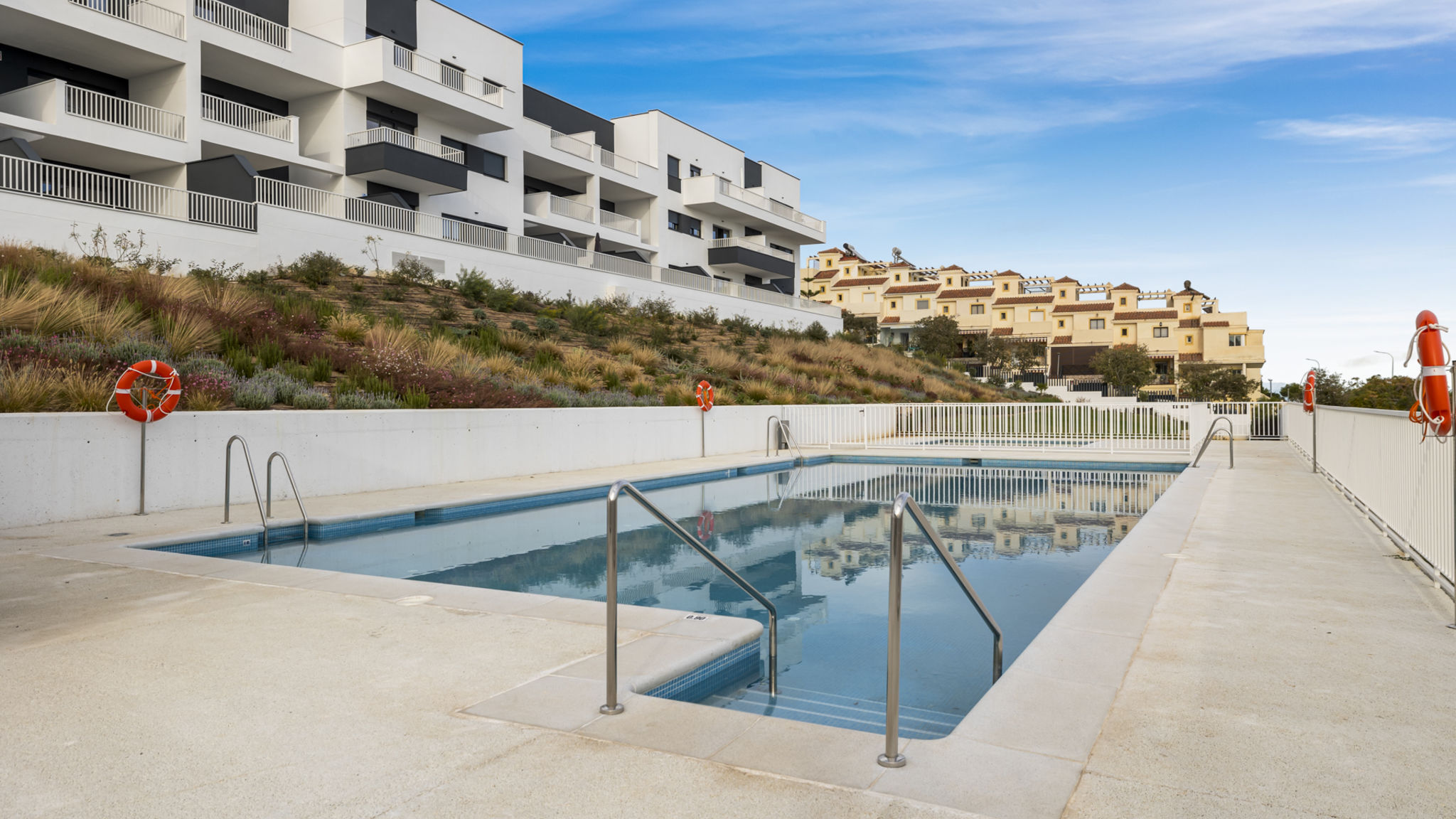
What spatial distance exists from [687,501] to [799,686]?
717cm

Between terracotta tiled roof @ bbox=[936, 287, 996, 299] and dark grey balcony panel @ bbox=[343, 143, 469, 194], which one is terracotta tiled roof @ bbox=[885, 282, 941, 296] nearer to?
terracotta tiled roof @ bbox=[936, 287, 996, 299]

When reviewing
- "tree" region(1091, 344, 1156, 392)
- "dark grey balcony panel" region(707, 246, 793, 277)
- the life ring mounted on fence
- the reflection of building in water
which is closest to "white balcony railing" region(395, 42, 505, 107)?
"dark grey balcony panel" region(707, 246, 793, 277)

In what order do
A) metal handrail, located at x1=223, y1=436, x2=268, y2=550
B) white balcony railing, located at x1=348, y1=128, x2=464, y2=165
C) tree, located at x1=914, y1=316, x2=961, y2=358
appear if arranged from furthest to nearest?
tree, located at x1=914, y1=316, x2=961, y2=358 → white balcony railing, located at x1=348, y1=128, x2=464, y2=165 → metal handrail, located at x1=223, y1=436, x2=268, y2=550

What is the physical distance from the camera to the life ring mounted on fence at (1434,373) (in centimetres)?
433

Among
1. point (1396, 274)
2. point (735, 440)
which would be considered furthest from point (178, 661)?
point (1396, 274)

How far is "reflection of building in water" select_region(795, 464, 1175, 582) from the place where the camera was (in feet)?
27.8

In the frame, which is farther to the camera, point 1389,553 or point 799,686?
point 1389,553

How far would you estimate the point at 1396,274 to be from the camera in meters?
14.1

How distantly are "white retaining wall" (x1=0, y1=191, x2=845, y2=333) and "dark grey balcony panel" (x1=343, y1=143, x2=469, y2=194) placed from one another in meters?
1.94

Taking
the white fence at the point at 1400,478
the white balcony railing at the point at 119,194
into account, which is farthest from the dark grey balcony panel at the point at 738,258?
the white fence at the point at 1400,478

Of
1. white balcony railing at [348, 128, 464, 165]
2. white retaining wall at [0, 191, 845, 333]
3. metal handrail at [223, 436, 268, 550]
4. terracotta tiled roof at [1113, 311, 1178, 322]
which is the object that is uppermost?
white balcony railing at [348, 128, 464, 165]

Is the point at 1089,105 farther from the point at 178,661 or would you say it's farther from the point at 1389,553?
the point at 178,661

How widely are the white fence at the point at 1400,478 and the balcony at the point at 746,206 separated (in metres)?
32.1

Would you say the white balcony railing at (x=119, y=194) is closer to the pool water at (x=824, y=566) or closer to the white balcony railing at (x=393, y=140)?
the white balcony railing at (x=393, y=140)
